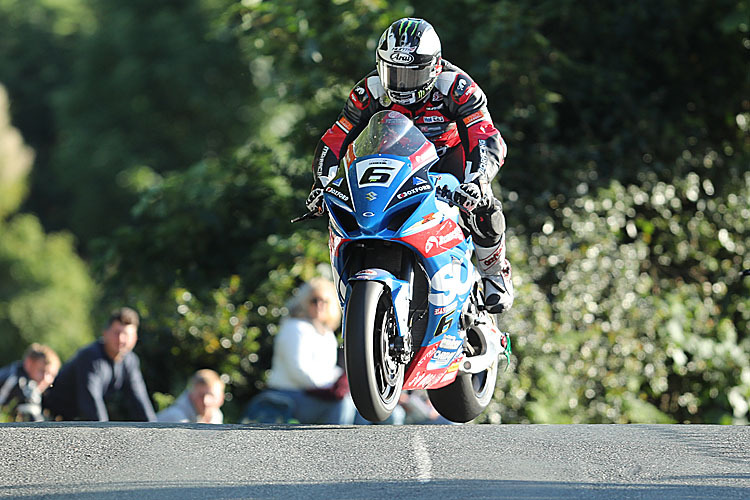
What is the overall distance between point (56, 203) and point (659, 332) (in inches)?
1167

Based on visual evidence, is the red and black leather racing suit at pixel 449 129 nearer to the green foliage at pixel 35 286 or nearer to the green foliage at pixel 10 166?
the green foliage at pixel 35 286

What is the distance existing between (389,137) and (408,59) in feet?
1.37

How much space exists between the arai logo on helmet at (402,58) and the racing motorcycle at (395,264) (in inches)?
11.4

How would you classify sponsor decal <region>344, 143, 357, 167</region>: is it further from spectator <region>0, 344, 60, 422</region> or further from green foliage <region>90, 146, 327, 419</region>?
green foliage <region>90, 146, 327, 419</region>

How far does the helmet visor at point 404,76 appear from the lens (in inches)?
262

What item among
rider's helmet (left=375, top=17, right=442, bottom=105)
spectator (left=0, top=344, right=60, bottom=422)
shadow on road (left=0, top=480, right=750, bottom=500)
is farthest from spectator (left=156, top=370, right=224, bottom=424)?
shadow on road (left=0, top=480, right=750, bottom=500)

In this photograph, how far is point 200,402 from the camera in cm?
854

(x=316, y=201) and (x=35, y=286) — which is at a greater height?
(x=316, y=201)

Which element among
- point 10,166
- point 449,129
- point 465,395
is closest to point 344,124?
point 449,129

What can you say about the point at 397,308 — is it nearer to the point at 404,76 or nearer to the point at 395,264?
the point at 395,264

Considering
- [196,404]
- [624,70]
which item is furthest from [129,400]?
[624,70]

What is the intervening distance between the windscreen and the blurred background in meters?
3.64

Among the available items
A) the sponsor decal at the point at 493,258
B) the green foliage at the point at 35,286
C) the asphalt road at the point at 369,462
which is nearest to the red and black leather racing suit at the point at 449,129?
the sponsor decal at the point at 493,258

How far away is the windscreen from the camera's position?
6539 mm
